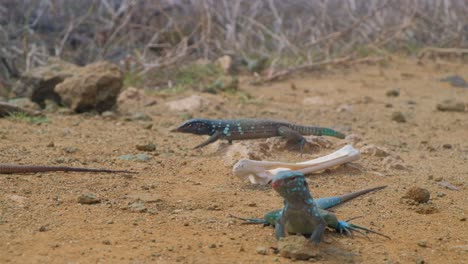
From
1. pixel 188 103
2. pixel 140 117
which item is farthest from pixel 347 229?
pixel 188 103

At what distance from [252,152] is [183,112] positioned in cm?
290

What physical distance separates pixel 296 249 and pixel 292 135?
102 inches

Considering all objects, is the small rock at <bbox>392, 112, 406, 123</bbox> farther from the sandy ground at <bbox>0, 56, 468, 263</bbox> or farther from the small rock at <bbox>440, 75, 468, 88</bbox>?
the small rock at <bbox>440, 75, 468, 88</bbox>

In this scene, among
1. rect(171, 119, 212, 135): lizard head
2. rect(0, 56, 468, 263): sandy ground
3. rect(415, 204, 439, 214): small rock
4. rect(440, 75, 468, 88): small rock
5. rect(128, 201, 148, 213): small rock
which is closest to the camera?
rect(0, 56, 468, 263): sandy ground

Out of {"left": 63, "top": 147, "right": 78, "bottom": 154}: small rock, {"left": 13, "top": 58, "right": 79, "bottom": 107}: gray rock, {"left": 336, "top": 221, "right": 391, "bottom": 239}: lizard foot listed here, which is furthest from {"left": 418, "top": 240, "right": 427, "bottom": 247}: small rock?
{"left": 13, "top": 58, "right": 79, "bottom": 107}: gray rock

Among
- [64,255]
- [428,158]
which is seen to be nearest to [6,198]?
[64,255]

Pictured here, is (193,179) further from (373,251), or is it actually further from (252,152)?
(373,251)

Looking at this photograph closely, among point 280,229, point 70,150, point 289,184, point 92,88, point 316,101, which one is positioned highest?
point 289,184

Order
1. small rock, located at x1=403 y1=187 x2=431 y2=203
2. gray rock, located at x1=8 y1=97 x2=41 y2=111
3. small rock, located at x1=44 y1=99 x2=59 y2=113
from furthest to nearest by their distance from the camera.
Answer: small rock, located at x1=44 y1=99 x2=59 y2=113 → gray rock, located at x1=8 y1=97 x2=41 y2=111 → small rock, located at x1=403 y1=187 x2=431 y2=203

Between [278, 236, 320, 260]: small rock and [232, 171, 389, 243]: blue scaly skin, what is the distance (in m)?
0.14

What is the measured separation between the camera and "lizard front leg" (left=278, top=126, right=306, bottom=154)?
626 cm

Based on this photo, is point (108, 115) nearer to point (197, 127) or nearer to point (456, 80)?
point (197, 127)

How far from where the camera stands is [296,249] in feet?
12.4

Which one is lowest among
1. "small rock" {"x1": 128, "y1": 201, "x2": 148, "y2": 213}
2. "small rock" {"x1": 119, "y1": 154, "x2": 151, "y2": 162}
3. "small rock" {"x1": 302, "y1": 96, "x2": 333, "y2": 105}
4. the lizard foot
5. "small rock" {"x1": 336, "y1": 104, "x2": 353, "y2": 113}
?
"small rock" {"x1": 302, "y1": 96, "x2": 333, "y2": 105}
